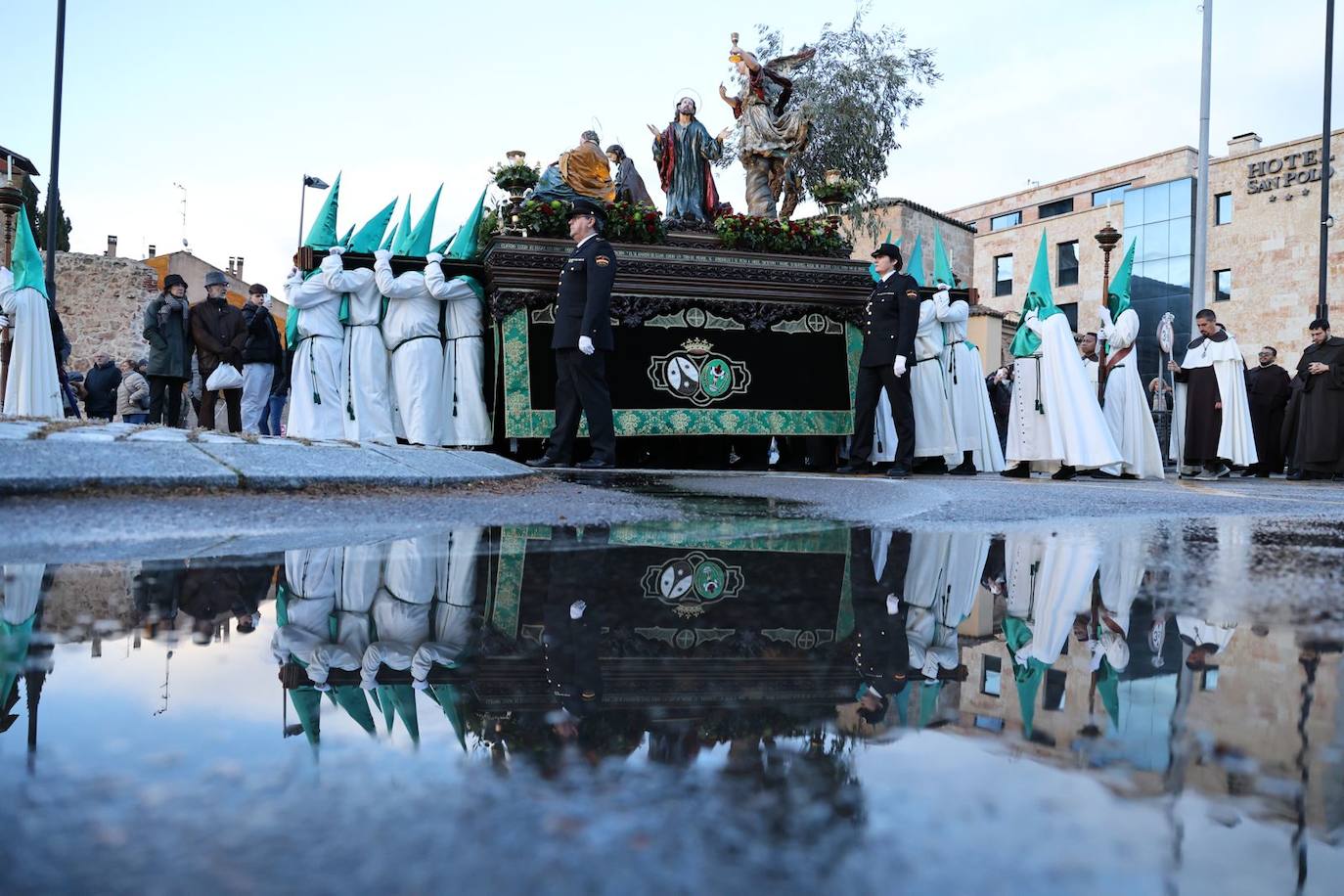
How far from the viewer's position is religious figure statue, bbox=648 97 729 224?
34.1ft

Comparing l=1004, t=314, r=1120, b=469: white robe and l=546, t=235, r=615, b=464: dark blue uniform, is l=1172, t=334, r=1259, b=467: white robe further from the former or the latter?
l=546, t=235, r=615, b=464: dark blue uniform

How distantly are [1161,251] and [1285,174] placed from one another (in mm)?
5229

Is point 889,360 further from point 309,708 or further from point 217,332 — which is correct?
point 309,708

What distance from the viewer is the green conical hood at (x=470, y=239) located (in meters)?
9.48

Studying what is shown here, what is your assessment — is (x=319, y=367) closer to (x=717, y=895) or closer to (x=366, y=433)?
(x=366, y=433)

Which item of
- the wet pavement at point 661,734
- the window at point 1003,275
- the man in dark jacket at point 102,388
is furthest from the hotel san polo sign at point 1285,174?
the wet pavement at point 661,734

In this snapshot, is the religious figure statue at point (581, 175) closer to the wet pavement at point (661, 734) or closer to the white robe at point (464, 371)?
the white robe at point (464, 371)

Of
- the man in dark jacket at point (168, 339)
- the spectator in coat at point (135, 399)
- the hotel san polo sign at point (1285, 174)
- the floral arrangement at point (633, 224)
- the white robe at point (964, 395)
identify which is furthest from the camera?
the hotel san polo sign at point (1285, 174)

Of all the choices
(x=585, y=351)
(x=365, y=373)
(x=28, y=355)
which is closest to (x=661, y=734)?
(x=585, y=351)

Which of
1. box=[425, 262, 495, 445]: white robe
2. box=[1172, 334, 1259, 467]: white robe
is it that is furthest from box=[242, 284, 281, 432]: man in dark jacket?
box=[1172, 334, 1259, 467]: white robe

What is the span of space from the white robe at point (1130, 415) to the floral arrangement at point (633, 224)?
5.26 metres

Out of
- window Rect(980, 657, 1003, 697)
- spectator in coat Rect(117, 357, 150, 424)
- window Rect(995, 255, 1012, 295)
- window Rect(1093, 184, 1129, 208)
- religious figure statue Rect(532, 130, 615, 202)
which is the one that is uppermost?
window Rect(1093, 184, 1129, 208)

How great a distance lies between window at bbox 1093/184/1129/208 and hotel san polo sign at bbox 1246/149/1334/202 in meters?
5.46

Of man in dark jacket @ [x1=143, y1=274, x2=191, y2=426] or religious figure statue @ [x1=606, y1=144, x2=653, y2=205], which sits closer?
man in dark jacket @ [x1=143, y1=274, x2=191, y2=426]
